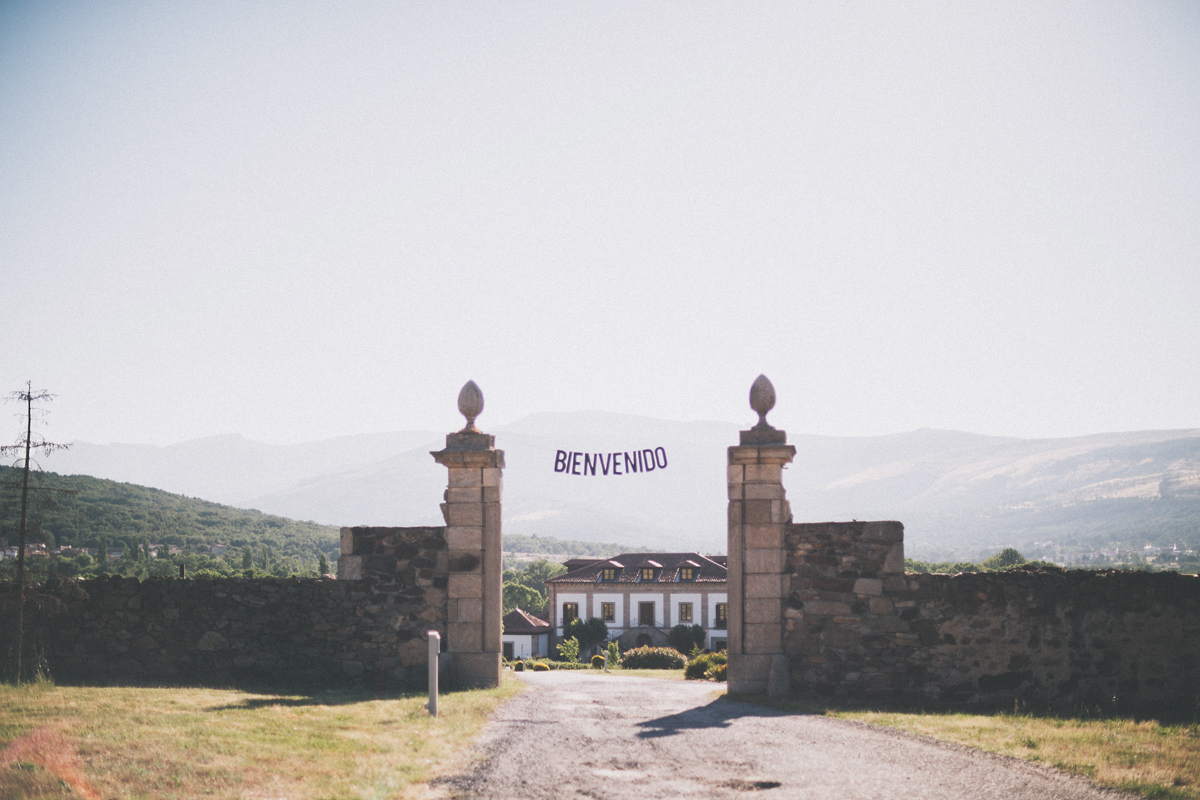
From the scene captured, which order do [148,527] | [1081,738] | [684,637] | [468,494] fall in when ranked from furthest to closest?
[684,637] → [148,527] → [468,494] → [1081,738]

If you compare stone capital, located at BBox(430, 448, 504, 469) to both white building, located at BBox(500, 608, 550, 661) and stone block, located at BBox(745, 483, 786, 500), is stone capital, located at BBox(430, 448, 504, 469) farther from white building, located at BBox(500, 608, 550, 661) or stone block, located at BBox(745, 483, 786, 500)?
white building, located at BBox(500, 608, 550, 661)

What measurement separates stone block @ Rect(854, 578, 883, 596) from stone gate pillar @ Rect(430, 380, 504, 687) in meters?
5.20

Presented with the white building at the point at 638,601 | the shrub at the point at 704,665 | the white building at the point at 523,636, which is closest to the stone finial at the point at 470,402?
the shrub at the point at 704,665

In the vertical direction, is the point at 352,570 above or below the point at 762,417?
below

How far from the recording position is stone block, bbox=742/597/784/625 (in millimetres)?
12328

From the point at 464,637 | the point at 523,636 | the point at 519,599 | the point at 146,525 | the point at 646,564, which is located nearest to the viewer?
the point at 464,637

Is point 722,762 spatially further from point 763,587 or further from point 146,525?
point 146,525

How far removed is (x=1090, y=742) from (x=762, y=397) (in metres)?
5.97

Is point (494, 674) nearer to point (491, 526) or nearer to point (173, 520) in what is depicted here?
point (491, 526)

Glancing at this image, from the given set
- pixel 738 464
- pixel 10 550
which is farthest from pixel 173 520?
pixel 738 464

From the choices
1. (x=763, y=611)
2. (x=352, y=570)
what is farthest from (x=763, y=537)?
(x=352, y=570)

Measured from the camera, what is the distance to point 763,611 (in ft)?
40.6

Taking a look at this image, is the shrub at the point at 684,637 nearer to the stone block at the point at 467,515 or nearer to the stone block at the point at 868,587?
the stone block at the point at 467,515

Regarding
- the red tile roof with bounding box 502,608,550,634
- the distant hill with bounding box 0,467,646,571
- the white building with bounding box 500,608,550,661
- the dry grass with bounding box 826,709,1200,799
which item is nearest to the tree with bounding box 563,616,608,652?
the red tile roof with bounding box 502,608,550,634
